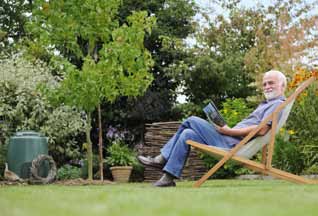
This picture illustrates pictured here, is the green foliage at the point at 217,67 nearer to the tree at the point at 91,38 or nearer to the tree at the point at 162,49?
the tree at the point at 162,49

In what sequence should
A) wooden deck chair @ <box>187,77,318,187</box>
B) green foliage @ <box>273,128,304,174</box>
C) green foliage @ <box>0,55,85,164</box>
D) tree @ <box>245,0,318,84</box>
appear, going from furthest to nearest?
tree @ <box>245,0,318,84</box> < green foliage @ <box>0,55,85,164</box> < green foliage @ <box>273,128,304,174</box> < wooden deck chair @ <box>187,77,318,187</box>

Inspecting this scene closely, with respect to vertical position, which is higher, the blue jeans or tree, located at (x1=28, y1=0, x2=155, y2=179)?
tree, located at (x1=28, y1=0, x2=155, y2=179)

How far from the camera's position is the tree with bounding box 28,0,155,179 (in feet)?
30.5

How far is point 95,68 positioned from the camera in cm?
926

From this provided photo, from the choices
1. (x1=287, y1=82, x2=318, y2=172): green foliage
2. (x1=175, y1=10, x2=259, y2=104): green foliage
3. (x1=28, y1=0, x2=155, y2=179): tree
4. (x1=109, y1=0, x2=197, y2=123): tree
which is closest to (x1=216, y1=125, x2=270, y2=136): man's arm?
(x1=287, y1=82, x2=318, y2=172): green foliage

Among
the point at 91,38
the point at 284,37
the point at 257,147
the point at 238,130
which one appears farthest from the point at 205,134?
the point at 284,37

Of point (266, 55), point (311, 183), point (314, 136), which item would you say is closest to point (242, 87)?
point (266, 55)

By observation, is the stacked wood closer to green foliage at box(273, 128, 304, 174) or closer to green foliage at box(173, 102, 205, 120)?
green foliage at box(173, 102, 205, 120)

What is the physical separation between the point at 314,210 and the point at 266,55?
408 inches

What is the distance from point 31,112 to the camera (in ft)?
37.0

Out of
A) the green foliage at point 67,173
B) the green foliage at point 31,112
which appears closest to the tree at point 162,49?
the green foliage at point 31,112

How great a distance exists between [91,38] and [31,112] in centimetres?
222

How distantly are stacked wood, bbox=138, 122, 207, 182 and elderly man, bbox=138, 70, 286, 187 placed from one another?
435 cm

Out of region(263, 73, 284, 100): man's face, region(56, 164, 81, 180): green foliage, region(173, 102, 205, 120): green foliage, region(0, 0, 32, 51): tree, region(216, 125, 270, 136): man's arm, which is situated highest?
region(0, 0, 32, 51): tree
